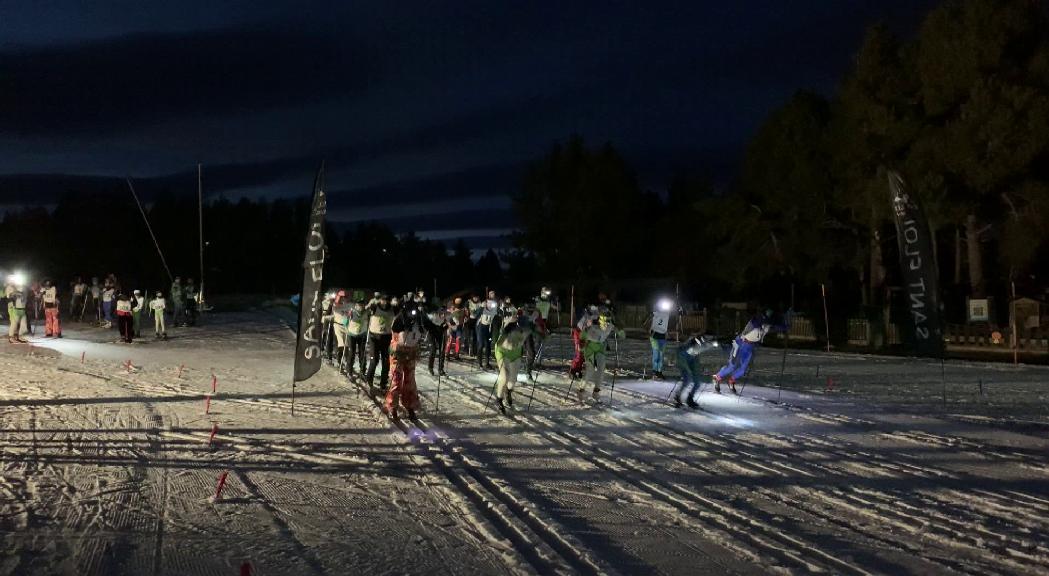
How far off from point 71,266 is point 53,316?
79.3 meters

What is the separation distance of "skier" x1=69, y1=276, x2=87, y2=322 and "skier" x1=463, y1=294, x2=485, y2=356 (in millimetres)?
18727

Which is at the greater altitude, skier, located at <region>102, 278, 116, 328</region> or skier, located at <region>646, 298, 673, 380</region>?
skier, located at <region>102, 278, 116, 328</region>

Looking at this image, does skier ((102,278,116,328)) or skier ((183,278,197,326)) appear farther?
skier ((183,278,197,326))

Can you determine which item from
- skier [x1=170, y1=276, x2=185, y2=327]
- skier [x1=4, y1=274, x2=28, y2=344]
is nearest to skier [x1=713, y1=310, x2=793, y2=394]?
skier [x1=4, y1=274, x2=28, y2=344]

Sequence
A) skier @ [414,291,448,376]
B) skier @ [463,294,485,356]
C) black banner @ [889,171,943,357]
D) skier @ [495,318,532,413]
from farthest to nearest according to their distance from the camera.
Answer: skier @ [463,294,485,356] → skier @ [414,291,448,376] → black banner @ [889,171,943,357] → skier @ [495,318,532,413]

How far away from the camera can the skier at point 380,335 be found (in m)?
15.7

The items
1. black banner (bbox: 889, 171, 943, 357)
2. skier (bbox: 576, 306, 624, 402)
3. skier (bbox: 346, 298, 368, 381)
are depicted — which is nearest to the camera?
skier (bbox: 576, 306, 624, 402)

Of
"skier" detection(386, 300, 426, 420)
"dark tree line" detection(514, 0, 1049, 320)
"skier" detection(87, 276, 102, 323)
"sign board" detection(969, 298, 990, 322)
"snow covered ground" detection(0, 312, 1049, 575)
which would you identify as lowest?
"snow covered ground" detection(0, 312, 1049, 575)

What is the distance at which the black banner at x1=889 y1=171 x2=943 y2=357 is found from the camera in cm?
1562

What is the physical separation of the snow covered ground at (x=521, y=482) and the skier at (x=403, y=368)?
1.32ft

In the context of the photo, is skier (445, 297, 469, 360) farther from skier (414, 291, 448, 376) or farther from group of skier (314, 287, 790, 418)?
skier (414, 291, 448, 376)

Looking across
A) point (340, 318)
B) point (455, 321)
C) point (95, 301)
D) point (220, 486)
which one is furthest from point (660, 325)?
point (95, 301)

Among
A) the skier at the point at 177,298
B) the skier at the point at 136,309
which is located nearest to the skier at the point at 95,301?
the skier at the point at 177,298

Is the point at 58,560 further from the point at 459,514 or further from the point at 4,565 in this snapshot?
the point at 459,514
